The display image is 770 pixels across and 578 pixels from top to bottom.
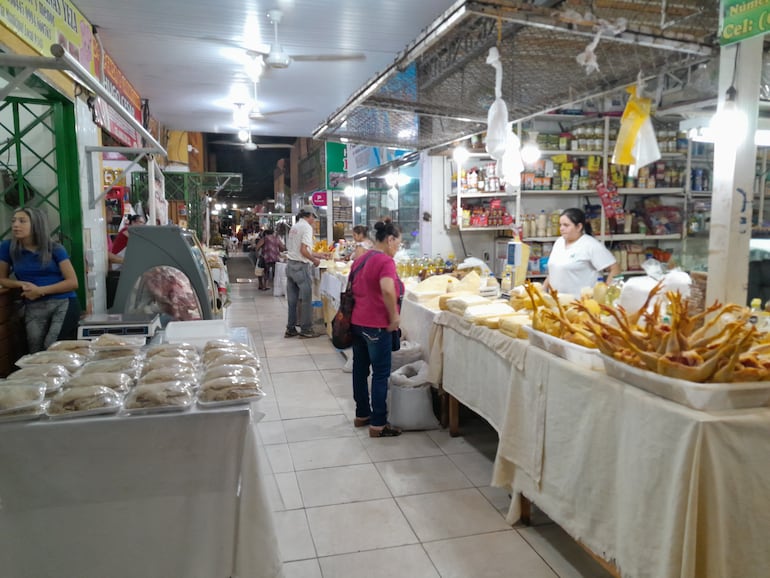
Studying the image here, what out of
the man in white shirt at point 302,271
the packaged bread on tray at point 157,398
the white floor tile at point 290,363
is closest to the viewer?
the packaged bread on tray at point 157,398

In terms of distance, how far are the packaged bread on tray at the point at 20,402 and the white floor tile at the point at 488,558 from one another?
189 centimetres

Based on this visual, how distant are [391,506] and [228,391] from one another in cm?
168

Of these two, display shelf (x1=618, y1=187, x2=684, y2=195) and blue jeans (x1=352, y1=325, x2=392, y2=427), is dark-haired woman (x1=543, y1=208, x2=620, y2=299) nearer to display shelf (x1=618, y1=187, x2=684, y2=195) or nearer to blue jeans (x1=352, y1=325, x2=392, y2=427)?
blue jeans (x1=352, y1=325, x2=392, y2=427)

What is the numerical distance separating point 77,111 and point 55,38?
1.86 feet

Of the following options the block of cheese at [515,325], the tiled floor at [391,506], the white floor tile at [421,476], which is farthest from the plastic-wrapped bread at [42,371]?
the block of cheese at [515,325]

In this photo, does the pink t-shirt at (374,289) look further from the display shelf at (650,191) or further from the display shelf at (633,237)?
the display shelf at (650,191)

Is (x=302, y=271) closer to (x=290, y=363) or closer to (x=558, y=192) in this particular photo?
(x=290, y=363)

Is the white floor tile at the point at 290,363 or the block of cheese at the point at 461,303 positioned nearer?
the block of cheese at the point at 461,303

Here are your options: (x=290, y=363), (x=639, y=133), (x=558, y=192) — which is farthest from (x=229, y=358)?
(x=558, y=192)

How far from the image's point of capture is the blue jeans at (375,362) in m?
4.21

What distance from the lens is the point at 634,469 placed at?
203cm

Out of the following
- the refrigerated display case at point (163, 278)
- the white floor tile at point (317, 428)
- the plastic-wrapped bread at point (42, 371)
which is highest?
the refrigerated display case at point (163, 278)

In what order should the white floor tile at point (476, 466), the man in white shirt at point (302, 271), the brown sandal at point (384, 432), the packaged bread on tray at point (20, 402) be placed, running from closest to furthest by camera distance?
1. the packaged bread on tray at point (20, 402)
2. the white floor tile at point (476, 466)
3. the brown sandal at point (384, 432)
4. the man in white shirt at point (302, 271)

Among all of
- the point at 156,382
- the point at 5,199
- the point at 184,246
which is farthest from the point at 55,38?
the point at 156,382
